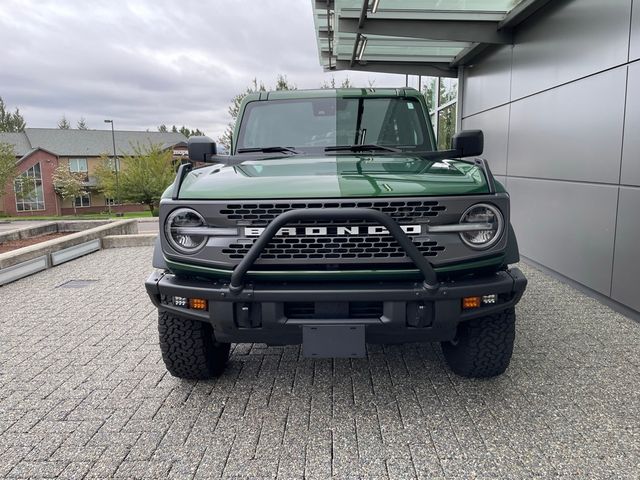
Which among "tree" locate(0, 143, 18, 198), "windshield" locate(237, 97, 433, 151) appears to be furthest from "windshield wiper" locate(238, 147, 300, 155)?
"tree" locate(0, 143, 18, 198)

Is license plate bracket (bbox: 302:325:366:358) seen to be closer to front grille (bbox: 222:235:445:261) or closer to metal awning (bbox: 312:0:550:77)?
front grille (bbox: 222:235:445:261)

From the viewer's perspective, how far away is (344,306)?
251cm

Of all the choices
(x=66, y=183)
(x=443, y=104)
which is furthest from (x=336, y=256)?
(x=66, y=183)

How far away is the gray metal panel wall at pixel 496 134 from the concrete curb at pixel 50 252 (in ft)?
23.4

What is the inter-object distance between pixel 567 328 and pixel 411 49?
22.7ft

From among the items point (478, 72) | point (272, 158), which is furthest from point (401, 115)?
point (478, 72)

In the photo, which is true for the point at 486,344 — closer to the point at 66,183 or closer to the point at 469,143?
the point at 469,143

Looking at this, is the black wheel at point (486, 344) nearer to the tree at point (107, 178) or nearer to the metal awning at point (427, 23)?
the metal awning at point (427, 23)

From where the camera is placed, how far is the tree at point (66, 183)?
5306cm

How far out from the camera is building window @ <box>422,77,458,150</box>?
Answer: 10695 mm

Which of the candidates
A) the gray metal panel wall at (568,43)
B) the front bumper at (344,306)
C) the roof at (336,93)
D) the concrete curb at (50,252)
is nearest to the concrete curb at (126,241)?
the concrete curb at (50,252)

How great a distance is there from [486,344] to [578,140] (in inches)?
140

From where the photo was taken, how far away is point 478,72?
29.5ft

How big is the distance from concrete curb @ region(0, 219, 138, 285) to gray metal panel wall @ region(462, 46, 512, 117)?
24.1 feet
